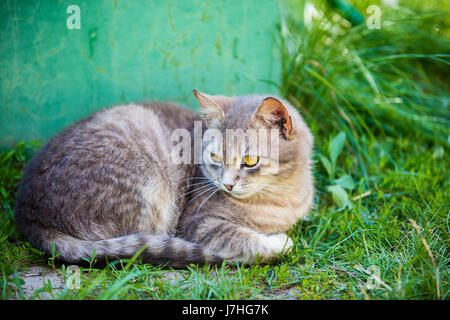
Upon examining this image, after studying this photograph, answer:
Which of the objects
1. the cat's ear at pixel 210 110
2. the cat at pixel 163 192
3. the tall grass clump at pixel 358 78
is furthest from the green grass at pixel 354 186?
the cat's ear at pixel 210 110

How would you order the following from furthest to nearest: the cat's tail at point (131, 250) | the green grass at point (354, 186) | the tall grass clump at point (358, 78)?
the tall grass clump at point (358, 78) < the cat's tail at point (131, 250) < the green grass at point (354, 186)

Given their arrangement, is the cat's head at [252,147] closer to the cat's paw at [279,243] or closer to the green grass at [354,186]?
the cat's paw at [279,243]

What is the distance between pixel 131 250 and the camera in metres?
2.10

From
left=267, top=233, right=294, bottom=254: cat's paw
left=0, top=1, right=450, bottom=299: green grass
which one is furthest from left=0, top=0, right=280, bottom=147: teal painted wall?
left=267, top=233, right=294, bottom=254: cat's paw

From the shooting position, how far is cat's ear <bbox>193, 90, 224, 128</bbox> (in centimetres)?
236

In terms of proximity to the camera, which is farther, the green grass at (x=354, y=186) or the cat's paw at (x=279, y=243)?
the cat's paw at (x=279, y=243)

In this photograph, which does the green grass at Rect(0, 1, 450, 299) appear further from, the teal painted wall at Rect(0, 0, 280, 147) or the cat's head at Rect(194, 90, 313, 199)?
the cat's head at Rect(194, 90, 313, 199)

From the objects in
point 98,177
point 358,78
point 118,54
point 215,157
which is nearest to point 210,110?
point 215,157

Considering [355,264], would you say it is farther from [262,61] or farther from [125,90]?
[125,90]

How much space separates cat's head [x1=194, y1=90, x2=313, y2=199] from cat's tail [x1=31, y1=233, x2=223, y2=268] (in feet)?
1.48

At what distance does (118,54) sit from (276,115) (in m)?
1.53

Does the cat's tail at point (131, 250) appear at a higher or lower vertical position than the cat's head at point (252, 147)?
lower

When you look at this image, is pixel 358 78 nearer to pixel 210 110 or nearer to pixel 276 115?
pixel 276 115

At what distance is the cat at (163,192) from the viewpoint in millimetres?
2193
